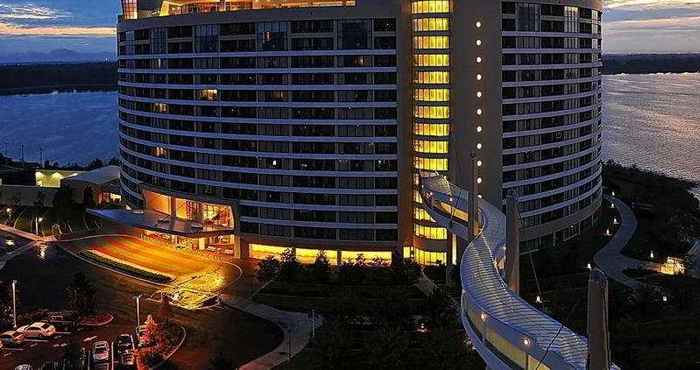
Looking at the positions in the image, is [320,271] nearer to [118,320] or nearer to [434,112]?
[118,320]

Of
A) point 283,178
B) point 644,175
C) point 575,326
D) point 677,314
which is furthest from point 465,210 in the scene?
point 644,175

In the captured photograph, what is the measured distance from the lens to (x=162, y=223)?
62.5m

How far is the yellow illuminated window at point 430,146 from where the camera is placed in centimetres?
5609

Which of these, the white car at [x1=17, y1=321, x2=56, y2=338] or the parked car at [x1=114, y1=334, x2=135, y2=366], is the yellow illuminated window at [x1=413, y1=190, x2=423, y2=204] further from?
the white car at [x1=17, y1=321, x2=56, y2=338]

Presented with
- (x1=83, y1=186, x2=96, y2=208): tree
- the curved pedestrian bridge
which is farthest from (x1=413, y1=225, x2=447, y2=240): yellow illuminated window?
(x1=83, y1=186, x2=96, y2=208): tree

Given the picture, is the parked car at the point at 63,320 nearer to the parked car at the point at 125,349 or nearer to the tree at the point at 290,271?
the parked car at the point at 125,349

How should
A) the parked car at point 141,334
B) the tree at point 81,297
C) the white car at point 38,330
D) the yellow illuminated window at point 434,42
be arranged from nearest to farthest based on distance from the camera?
1. the parked car at point 141,334
2. the white car at point 38,330
3. the tree at point 81,297
4. the yellow illuminated window at point 434,42

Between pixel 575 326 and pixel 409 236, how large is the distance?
1972cm

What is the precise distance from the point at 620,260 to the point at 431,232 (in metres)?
14.6

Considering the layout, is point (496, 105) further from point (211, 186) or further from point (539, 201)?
point (211, 186)

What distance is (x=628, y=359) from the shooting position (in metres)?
34.9

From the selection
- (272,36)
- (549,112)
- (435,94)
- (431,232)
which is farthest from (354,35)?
(549,112)

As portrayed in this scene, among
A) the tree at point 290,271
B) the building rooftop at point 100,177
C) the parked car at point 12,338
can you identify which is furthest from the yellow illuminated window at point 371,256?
the building rooftop at point 100,177

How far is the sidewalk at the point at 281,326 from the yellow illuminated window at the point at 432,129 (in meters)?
17.7
